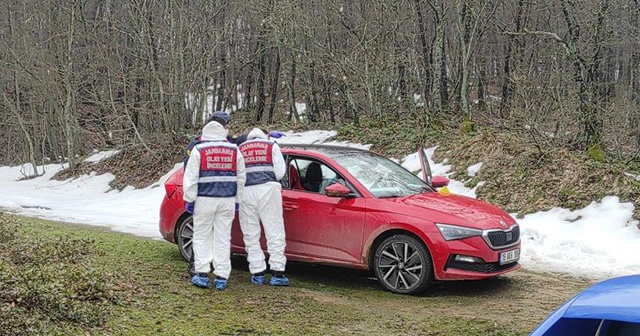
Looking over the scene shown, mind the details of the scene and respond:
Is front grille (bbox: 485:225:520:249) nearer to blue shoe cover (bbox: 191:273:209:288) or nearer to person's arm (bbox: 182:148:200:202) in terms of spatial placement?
blue shoe cover (bbox: 191:273:209:288)

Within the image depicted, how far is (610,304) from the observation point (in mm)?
2621

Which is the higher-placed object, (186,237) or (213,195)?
(213,195)

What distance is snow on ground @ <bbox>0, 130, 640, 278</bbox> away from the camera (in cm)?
943

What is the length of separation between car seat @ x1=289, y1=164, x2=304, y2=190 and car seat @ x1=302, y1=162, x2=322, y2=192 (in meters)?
0.07

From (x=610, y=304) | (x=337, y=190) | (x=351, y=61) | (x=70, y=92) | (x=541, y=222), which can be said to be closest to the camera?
(x=610, y=304)

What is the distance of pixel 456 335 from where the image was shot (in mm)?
5691

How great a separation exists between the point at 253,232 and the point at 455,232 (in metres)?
2.28

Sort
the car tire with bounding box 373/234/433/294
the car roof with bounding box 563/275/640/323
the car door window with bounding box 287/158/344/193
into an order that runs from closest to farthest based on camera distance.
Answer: the car roof with bounding box 563/275/640/323 → the car tire with bounding box 373/234/433/294 → the car door window with bounding box 287/158/344/193

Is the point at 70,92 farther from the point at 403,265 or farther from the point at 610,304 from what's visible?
the point at 610,304

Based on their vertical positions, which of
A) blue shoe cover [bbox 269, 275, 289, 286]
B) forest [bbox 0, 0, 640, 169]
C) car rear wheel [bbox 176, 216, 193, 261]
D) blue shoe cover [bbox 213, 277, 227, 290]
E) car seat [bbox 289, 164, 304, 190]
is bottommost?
blue shoe cover [bbox 269, 275, 289, 286]

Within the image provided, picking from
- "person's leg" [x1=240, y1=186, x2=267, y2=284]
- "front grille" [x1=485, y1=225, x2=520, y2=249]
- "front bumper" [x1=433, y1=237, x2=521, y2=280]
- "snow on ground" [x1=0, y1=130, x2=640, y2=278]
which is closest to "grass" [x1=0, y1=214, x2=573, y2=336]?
"person's leg" [x1=240, y1=186, x2=267, y2=284]

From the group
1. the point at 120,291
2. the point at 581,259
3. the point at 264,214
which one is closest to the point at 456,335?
the point at 264,214

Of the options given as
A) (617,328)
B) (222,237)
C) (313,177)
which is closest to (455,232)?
(313,177)

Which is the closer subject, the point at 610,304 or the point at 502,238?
the point at 610,304
